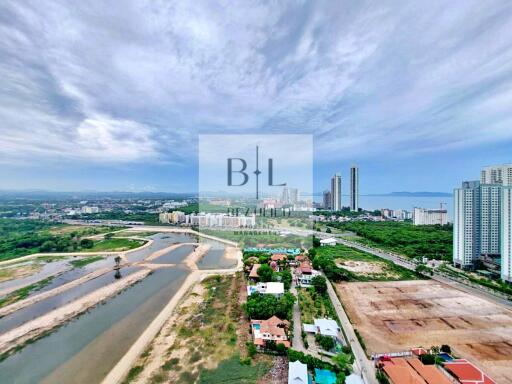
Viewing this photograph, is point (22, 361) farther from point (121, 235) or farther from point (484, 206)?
point (484, 206)

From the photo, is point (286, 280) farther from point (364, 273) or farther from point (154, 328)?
point (154, 328)

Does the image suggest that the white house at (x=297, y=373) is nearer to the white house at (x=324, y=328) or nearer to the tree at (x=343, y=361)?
the tree at (x=343, y=361)

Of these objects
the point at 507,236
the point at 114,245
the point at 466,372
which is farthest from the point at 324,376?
the point at 114,245

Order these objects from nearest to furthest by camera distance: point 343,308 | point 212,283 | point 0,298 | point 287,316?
point 287,316 → point 343,308 → point 0,298 → point 212,283

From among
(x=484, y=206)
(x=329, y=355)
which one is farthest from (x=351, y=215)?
(x=329, y=355)

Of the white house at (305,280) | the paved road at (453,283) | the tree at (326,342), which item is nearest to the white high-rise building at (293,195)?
the paved road at (453,283)

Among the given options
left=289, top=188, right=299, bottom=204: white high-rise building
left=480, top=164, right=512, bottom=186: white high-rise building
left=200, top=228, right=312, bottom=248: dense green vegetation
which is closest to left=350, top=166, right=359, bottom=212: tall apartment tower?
left=289, top=188, right=299, bottom=204: white high-rise building
